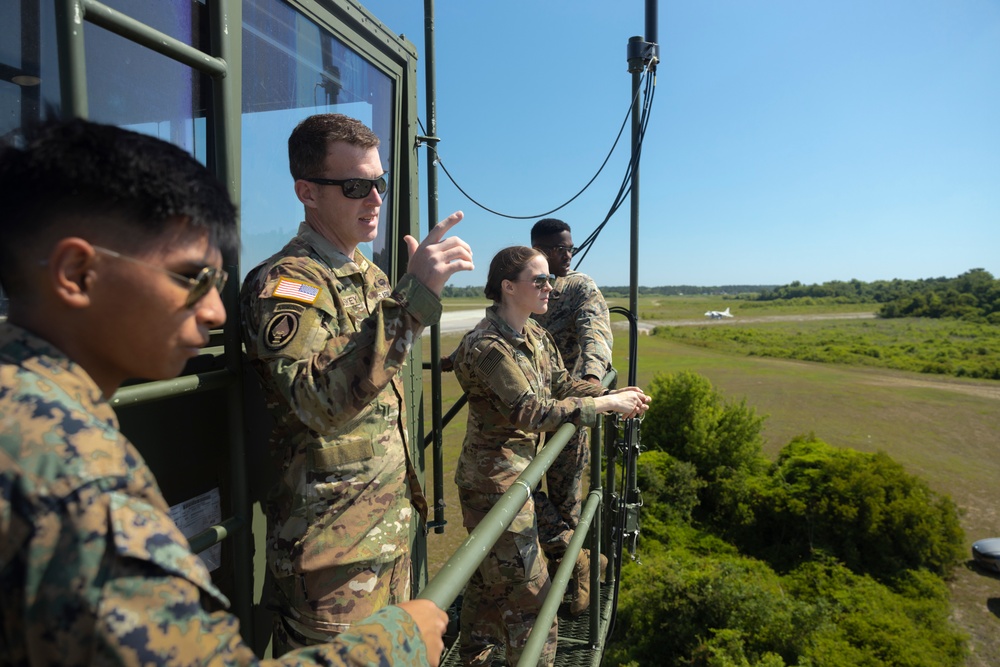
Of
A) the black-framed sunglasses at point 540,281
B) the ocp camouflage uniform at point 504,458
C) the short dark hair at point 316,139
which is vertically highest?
the short dark hair at point 316,139

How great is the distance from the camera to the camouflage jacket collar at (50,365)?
696 millimetres

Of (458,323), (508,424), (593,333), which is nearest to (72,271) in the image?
(508,424)

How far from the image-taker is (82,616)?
618 mm

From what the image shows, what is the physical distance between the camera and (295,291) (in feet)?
5.04

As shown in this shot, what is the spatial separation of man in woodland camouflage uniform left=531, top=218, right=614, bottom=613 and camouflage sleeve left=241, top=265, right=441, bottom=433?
1.82 m

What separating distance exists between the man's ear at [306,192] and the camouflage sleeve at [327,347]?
279 mm

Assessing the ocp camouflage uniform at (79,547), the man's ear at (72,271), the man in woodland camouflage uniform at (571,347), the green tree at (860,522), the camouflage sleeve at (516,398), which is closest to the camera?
the ocp camouflage uniform at (79,547)

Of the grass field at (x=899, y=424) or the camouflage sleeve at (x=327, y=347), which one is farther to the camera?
the grass field at (x=899, y=424)

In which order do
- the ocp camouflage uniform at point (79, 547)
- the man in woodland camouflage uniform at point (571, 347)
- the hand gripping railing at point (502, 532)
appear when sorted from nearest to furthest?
the ocp camouflage uniform at point (79, 547) < the hand gripping railing at point (502, 532) < the man in woodland camouflage uniform at point (571, 347)

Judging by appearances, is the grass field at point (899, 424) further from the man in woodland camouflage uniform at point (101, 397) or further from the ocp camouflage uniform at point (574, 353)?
the man in woodland camouflage uniform at point (101, 397)

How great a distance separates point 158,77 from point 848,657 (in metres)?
9.15

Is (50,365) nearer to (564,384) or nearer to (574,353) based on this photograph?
(564,384)

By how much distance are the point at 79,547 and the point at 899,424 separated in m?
22.4

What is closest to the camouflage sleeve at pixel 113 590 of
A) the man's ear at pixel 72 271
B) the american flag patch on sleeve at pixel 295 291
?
the man's ear at pixel 72 271
